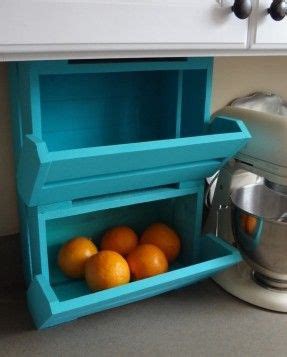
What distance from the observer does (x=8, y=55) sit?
56 cm

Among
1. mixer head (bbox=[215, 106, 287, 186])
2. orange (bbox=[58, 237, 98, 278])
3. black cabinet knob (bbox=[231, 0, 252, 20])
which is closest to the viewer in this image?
black cabinet knob (bbox=[231, 0, 252, 20])

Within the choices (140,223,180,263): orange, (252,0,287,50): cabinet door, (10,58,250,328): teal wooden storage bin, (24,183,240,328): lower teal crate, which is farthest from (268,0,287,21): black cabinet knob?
(140,223,180,263): orange

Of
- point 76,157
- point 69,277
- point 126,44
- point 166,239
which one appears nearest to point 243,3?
point 126,44

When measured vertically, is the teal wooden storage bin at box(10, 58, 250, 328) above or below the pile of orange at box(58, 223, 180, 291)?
above

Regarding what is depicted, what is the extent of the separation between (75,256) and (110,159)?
11.3 inches

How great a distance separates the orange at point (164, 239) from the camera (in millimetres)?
938

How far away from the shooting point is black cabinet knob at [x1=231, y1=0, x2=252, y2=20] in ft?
2.15

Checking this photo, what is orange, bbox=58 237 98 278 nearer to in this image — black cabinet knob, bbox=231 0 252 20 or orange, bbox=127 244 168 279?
orange, bbox=127 244 168 279

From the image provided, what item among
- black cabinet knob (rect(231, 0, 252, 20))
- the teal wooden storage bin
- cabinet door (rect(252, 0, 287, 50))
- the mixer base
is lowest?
the mixer base

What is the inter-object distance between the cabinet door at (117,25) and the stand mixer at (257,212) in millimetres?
186

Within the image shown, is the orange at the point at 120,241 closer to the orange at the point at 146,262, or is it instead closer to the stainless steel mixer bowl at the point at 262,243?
the orange at the point at 146,262

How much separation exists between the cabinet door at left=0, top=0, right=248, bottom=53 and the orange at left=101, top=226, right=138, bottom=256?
0.44m

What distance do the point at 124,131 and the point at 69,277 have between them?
34 cm

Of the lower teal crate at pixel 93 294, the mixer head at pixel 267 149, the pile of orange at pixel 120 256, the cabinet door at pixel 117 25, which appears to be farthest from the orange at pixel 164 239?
the cabinet door at pixel 117 25
